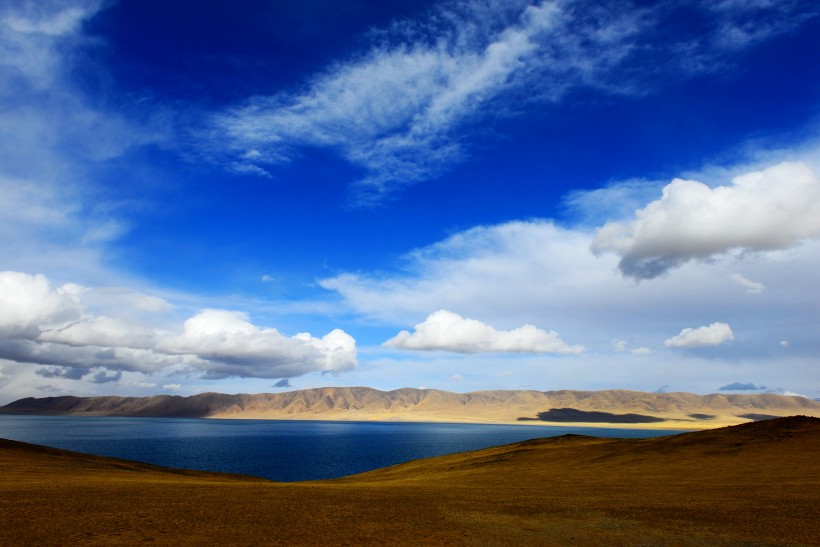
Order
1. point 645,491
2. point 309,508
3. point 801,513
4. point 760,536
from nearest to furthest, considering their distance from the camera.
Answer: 1. point 760,536
2. point 801,513
3. point 309,508
4. point 645,491

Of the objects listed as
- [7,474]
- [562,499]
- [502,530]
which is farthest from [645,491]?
[7,474]

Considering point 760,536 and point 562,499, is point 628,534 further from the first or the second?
point 562,499

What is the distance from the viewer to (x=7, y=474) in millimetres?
36000

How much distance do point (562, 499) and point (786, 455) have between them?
28.6 m

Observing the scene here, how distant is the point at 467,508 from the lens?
27.9 meters

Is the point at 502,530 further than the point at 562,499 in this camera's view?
No

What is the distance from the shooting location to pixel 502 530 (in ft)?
72.7

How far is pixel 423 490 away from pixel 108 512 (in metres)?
20.1

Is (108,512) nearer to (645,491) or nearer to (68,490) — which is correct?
(68,490)

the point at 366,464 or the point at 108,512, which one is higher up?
the point at 108,512

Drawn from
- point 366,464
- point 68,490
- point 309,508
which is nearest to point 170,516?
point 309,508

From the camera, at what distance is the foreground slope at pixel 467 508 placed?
20.2 m

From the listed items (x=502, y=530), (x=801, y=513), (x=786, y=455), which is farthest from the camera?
(x=786, y=455)

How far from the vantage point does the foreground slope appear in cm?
2017
